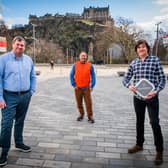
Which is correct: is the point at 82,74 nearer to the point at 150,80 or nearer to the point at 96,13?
the point at 150,80

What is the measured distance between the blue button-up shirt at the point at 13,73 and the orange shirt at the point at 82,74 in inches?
73.4

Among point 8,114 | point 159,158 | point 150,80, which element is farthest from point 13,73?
point 159,158

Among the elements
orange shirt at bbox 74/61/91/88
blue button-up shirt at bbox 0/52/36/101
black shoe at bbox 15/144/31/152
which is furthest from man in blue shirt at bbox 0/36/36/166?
orange shirt at bbox 74/61/91/88

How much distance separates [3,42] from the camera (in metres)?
7.12

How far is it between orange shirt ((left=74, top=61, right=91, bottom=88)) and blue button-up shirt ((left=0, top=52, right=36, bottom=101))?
1.87 m

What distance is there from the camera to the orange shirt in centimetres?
484

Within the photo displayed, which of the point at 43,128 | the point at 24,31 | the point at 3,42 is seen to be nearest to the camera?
the point at 43,128

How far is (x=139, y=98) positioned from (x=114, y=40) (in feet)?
133

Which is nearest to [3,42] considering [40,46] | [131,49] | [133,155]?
[133,155]

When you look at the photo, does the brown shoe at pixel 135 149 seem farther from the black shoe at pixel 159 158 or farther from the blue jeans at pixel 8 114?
the blue jeans at pixel 8 114

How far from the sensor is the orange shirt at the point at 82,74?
15.9 feet

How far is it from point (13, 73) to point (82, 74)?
6.80 feet

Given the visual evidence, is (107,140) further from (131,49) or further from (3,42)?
(131,49)

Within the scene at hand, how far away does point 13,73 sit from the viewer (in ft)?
9.67
